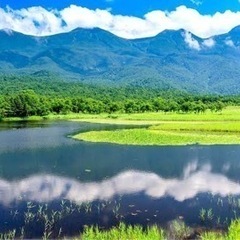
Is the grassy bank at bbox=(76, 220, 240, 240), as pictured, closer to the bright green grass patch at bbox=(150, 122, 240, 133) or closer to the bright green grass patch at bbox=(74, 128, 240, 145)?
the bright green grass patch at bbox=(74, 128, 240, 145)

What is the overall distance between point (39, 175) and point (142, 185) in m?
9.02

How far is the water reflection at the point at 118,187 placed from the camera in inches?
1147

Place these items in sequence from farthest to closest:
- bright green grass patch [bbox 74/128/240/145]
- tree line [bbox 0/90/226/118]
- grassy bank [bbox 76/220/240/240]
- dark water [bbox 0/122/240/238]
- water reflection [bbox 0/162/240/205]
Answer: tree line [bbox 0/90/226/118] → bright green grass patch [bbox 74/128/240/145] → water reflection [bbox 0/162/240/205] → dark water [bbox 0/122/240/238] → grassy bank [bbox 76/220/240/240]

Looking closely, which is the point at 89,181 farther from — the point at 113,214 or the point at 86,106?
the point at 86,106

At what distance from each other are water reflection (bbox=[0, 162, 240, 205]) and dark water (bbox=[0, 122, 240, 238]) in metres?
0.06

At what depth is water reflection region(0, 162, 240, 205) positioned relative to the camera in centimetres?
2912

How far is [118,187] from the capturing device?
31.5m

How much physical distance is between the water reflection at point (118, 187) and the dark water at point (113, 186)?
61 millimetres

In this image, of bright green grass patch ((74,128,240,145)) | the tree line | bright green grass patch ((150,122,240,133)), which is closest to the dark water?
bright green grass patch ((74,128,240,145))

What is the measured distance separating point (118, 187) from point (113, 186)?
48 centimetres

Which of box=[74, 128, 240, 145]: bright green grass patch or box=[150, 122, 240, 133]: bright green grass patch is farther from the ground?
box=[150, 122, 240, 133]: bright green grass patch

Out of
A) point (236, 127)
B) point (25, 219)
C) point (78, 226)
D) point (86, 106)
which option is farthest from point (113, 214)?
point (86, 106)

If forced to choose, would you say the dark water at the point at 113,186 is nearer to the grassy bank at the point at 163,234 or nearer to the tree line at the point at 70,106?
the grassy bank at the point at 163,234

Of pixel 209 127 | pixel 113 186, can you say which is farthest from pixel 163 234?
pixel 209 127
